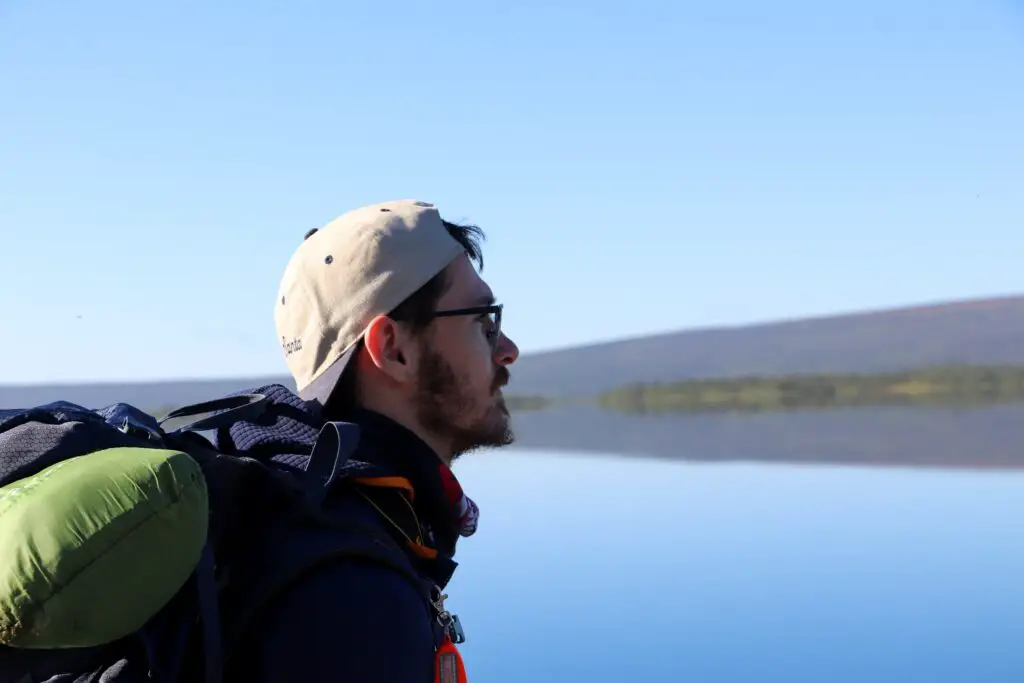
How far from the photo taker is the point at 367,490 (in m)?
1.17

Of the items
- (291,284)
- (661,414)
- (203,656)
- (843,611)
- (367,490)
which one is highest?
(291,284)

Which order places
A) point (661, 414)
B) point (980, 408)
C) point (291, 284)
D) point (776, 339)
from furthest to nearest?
point (776, 339)
point (661, 414)
point (980, 408)
point (291, 284)

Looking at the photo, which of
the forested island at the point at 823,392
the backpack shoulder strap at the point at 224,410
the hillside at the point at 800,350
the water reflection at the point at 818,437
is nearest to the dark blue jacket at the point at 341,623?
the backpack shoulder strap at the point at 224,410

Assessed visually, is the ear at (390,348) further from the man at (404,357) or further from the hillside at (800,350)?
the hillside at (800,350)

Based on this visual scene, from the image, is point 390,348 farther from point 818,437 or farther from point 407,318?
point 818,437

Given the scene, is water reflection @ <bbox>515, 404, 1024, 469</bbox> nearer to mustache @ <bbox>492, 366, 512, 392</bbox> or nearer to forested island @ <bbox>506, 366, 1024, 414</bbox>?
forested island @ <bbox>506, 366, 1024, 414</bbox>

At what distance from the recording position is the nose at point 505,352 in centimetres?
153

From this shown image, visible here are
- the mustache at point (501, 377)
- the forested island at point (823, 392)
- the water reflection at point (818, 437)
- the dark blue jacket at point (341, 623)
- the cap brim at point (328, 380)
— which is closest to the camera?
the dark blue jacket at point (341, 623)

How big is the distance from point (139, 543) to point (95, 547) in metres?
0.03

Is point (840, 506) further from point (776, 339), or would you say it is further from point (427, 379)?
point (776, 339)

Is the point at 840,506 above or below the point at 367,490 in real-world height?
below

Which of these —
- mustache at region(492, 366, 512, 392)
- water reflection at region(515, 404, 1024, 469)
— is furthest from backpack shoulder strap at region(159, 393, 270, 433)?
water reflection at region(515, 404, 1024, 469)

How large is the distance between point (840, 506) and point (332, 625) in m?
5.80

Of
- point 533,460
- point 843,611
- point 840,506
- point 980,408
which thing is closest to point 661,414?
point 980,408
